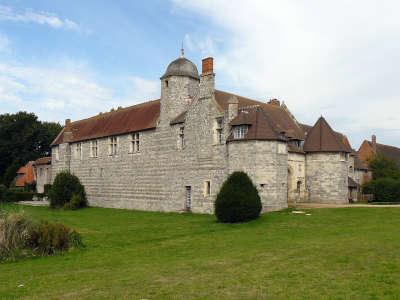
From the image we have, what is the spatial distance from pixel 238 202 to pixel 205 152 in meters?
6.82

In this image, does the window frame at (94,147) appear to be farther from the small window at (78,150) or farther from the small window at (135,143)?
the small window at (135,143)

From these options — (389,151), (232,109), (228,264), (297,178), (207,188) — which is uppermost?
(232,109)

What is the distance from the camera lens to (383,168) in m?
40.5

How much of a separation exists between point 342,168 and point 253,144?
8229 millimetres

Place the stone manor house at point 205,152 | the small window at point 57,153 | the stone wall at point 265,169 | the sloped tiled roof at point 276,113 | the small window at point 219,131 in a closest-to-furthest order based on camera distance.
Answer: the stone wall at point 265,169, the stone manor house at point 205,152, the small window at point 219,131, the sloped tiled roof at point 276,113, the small window at point 57,153

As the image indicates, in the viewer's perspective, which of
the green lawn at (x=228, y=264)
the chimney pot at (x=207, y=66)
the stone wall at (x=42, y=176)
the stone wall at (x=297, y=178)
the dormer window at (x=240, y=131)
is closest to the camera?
the green lawn at (x=228, y=264)

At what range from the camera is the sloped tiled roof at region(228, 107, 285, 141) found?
88.7ft

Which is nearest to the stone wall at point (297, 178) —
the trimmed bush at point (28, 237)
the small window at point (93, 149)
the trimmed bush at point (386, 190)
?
the trimmed bush at point (386, 190)

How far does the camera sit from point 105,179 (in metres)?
39.5

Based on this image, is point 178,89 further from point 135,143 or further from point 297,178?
point 297,178

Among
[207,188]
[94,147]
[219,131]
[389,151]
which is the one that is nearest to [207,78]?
[219,131]

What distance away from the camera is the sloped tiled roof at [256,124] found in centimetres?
2705

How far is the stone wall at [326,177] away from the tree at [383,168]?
10.1 metres

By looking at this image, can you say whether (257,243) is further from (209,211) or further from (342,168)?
(342,168)
